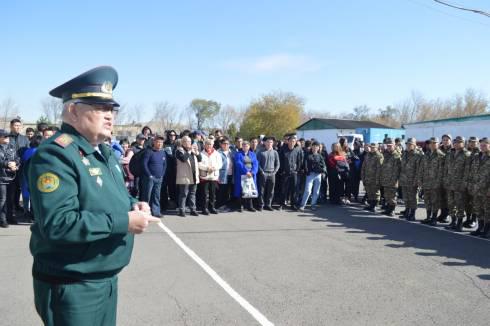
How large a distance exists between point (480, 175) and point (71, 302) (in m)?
8.57

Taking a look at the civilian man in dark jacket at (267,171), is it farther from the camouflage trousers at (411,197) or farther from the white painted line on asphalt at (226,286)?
the white painted line on asphalt at (226,286)

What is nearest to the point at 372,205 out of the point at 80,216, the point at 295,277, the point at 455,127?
the point at 295,277

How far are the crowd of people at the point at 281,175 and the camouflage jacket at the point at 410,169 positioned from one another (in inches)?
0.9

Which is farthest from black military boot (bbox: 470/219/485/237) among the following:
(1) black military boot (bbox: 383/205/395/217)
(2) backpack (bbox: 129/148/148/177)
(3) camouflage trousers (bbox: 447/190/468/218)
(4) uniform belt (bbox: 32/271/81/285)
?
(4) uniform belt (bbox: 32/271/81/285)

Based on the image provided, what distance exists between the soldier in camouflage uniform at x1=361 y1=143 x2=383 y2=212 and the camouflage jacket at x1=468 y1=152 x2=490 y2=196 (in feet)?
9.61

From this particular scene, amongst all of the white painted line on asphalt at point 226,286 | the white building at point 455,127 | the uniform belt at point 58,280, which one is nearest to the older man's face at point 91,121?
the uniform belt at point 58,280

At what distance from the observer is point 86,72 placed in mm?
2248

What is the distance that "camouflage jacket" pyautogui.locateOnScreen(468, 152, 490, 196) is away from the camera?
8219 mm

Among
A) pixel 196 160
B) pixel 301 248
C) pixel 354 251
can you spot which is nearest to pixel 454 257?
pixel 354 251

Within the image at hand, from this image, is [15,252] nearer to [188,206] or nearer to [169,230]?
[169,230]

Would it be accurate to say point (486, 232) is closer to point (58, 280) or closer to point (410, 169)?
point (410, 169)

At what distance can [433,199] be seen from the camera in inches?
381

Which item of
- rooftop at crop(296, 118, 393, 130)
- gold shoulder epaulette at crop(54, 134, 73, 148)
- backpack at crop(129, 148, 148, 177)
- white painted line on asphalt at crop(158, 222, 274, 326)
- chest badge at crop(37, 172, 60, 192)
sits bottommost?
white painted line on asphalt at crop(158, 222, 274, 326)

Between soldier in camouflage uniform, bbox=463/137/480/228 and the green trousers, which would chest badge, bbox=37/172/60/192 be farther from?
soldier in camouflage uniform, bbox=463/137/480/228
